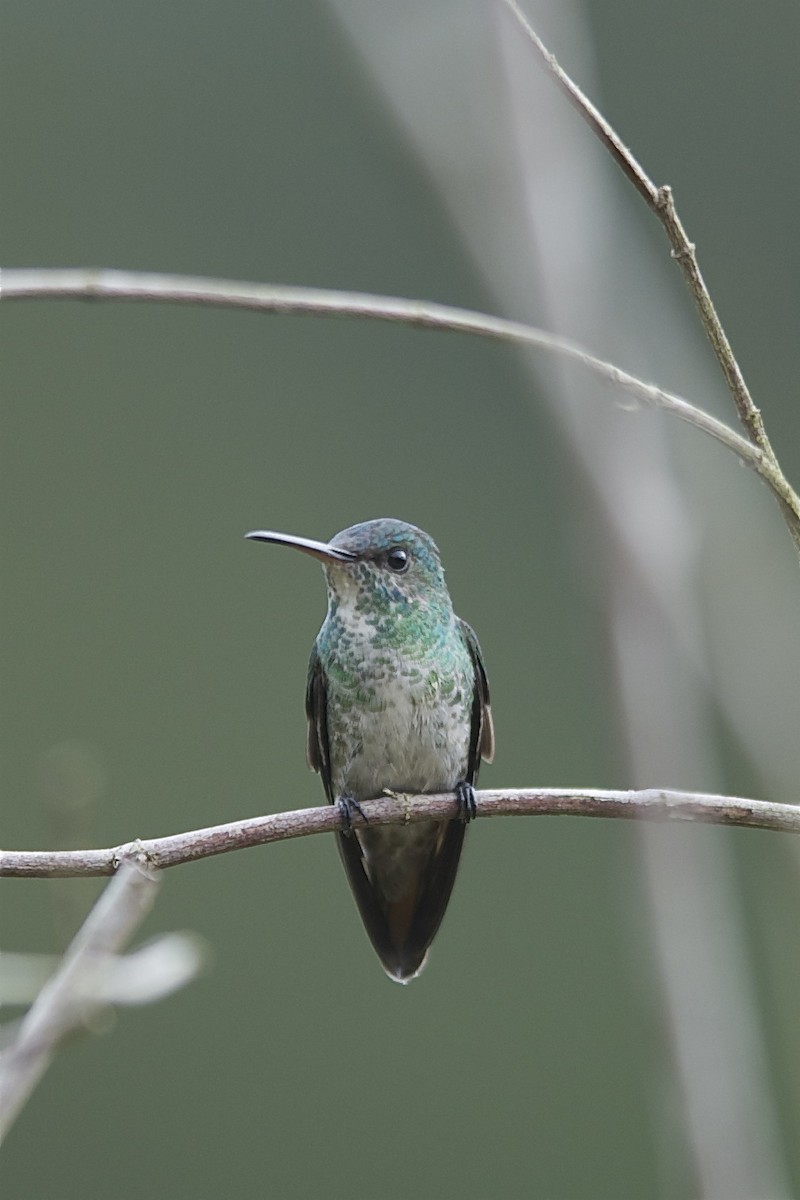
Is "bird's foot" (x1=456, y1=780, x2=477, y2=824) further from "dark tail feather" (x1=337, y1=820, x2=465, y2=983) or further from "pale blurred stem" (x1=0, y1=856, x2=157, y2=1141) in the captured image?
"pale blurred stem" (x1=0, y1=856, x2=157, y2=1141)

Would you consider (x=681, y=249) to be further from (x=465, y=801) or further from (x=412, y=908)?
(x=412, y=908)

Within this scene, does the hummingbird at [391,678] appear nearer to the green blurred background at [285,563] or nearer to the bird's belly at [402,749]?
the bird's belly at [402,749]

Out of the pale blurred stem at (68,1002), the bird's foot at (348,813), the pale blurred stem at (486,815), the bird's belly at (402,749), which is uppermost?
A: the bird's belly at (402,749)

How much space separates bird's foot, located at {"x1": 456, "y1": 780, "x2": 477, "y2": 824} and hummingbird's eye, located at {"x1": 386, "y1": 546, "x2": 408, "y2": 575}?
413 mm

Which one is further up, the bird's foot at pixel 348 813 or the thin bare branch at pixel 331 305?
the thin bare branch at pixel 331 305

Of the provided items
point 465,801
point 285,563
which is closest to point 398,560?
point 465,801

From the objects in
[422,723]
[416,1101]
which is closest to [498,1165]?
[416,1101]

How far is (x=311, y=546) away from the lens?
233 centimetres

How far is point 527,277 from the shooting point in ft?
5.52

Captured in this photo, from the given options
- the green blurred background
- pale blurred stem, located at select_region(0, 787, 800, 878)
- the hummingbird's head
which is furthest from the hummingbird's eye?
the green blurred background

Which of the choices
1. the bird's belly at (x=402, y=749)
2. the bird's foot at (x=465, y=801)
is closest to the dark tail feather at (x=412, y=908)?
the bird's belly at (x=402, y=749)

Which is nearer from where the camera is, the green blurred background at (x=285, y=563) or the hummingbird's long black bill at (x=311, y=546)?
the hummingbird's long black bill at (x=311, y=546)

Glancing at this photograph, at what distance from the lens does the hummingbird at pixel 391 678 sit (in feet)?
8.44

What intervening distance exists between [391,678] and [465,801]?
1.45 ft
